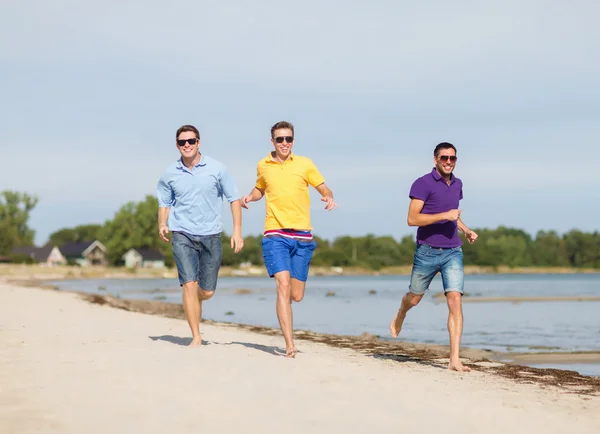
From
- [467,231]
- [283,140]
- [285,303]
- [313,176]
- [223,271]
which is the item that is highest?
[283,140]

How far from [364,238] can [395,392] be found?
14240 cm

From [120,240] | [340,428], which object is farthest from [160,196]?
[120,240]

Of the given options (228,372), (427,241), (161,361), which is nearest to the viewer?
(228,372)

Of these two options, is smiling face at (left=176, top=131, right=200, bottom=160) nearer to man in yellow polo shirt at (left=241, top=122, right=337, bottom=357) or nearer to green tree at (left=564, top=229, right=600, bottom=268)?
man in yellow polo shirt at (left=241, top=122, right=337, bottom=357)

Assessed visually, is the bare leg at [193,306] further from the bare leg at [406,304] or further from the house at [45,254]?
the house at [45,254]

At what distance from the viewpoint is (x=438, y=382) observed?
710 cm

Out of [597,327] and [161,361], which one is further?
[597,327]

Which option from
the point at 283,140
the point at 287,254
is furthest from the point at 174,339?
A: the point at 283,140

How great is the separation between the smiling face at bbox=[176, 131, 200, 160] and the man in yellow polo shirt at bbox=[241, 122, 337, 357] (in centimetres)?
91

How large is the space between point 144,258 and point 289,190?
4754 inches

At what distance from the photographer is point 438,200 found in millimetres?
8242

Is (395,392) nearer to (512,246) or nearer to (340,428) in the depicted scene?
(340,428)

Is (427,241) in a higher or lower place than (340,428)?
higher

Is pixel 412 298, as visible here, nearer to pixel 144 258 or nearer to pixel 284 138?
pixel 284 138
